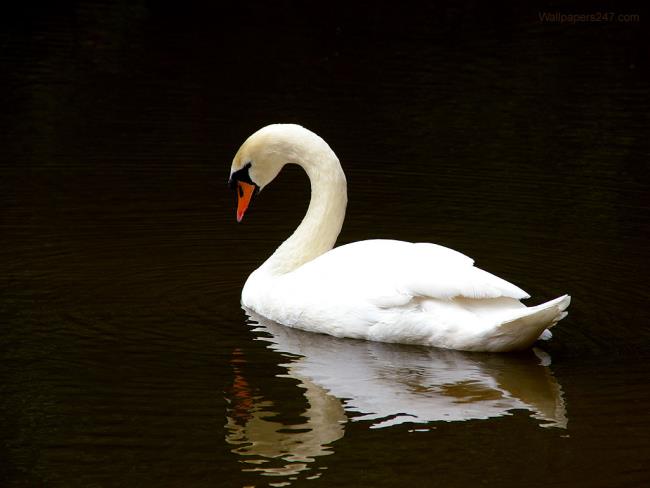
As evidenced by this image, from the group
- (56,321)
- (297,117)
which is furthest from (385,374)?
(297,117)

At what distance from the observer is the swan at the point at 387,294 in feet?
26.5

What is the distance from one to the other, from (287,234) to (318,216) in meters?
1.93

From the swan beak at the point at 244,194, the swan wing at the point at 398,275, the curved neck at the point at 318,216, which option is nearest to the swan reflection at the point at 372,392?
the swan wing at the point at 398,275

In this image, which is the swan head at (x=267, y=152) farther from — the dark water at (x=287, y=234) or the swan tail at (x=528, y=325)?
the swan tail at (x=528, y=325)

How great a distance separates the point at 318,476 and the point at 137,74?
13564mm

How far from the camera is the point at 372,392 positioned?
24.7 ft

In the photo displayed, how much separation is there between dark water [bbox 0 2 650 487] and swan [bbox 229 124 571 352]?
15 centimetres

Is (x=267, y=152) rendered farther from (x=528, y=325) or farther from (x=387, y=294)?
(x=528, y=325)

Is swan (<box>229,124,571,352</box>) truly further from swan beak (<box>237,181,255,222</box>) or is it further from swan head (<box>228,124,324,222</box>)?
swan beak (<box>237,181,255,222</box>)

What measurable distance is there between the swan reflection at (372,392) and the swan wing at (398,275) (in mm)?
345

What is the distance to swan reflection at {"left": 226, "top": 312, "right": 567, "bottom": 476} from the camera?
22.2 feet

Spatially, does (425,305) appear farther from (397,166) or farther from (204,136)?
(204,136)

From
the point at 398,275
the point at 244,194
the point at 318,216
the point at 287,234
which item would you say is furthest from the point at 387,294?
the point at 287,234

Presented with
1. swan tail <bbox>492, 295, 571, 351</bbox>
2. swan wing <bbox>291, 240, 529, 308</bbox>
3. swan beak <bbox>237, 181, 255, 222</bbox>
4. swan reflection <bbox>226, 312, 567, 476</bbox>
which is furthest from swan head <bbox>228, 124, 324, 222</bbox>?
swan tail <bbox>492, 295, 571, 351</bbox>
